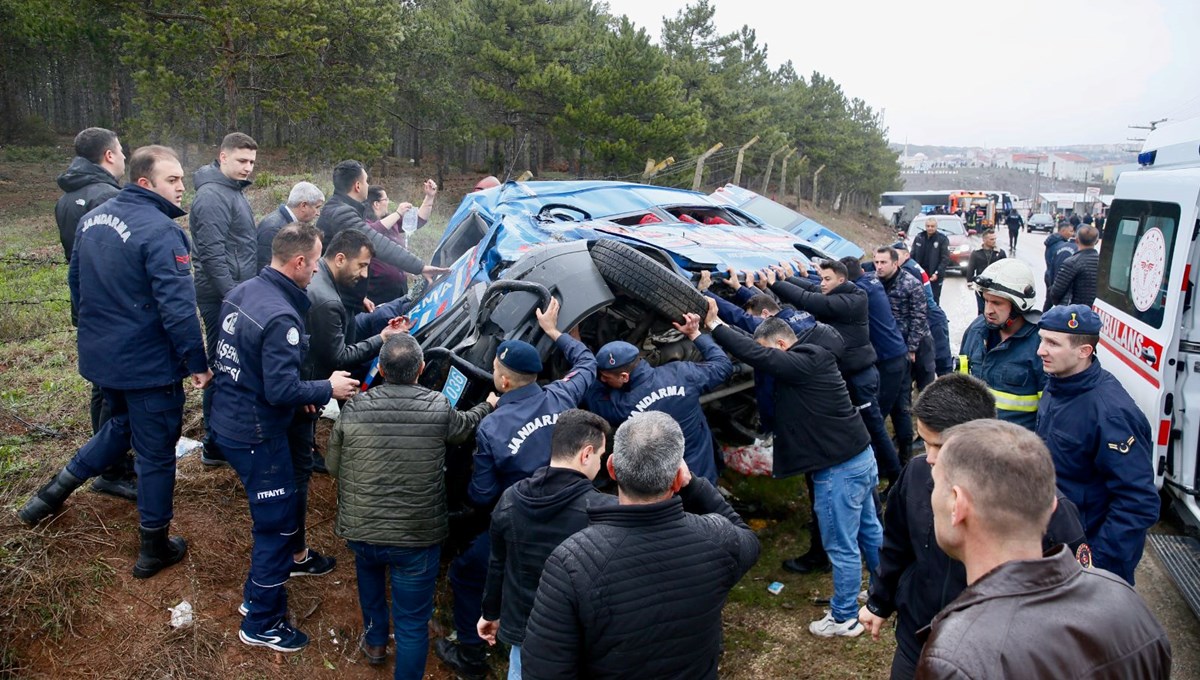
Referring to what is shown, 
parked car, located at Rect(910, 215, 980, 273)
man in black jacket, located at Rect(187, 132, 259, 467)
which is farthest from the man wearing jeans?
parked car, located at Rect(910, 215, 980, 273)

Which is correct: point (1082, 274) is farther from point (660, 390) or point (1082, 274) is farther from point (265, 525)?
point (265, 525)

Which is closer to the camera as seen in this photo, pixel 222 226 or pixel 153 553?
pixel 153 553

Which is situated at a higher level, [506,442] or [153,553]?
[506,442]

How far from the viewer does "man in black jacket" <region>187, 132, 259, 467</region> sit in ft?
14.8

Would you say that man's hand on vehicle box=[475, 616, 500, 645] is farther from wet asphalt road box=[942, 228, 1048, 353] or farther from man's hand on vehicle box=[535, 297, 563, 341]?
wet asphalt road box=[942, 228, 1048, 353]

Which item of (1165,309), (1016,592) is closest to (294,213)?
(1016,592)

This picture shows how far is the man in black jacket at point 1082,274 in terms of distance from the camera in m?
7.45

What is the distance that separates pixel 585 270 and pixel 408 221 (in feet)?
12.8

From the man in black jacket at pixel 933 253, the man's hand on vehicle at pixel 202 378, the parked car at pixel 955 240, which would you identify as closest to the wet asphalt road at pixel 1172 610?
the man's hand on vehicle at pixel 202 378

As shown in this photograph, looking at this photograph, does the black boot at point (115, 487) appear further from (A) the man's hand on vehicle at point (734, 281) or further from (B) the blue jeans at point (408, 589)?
(A) the man's hand on vehicle at point (734, 281)

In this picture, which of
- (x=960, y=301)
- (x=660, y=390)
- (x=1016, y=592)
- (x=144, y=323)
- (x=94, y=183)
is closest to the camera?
(x=1016, y=592)

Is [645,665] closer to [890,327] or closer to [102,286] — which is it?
[102,286]

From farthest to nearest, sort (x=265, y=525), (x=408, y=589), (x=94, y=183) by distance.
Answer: (x=94, y=183)
(x=265, y=525)
(x=408, y=589)

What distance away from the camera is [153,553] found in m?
3.80
